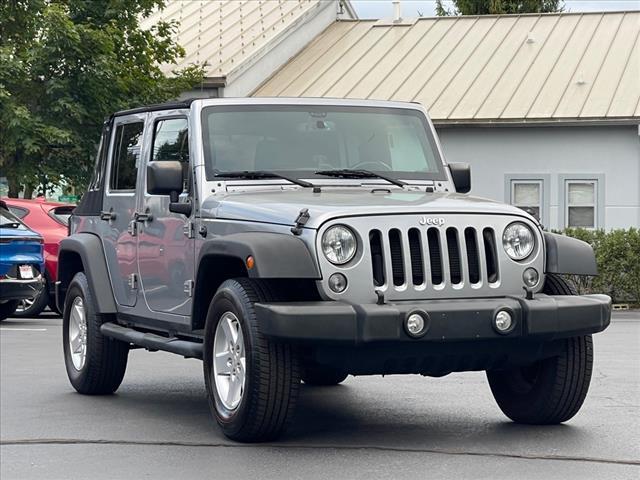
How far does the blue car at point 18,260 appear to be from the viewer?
1756cm

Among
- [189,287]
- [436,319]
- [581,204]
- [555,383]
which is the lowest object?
[555,383]

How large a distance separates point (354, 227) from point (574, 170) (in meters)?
20.2

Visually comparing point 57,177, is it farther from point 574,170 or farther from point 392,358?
point 392,358

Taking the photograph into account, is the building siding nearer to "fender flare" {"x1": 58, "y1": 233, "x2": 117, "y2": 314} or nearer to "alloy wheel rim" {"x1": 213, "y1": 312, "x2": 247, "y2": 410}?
"fender flare" {"x1": 58, "y1": 233, "x2": 117, "y2": 314}

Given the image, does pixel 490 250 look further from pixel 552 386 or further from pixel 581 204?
pixel 581 204

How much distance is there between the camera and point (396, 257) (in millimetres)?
7801

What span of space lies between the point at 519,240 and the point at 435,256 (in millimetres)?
564

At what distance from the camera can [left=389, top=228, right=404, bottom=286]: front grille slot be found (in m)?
7.76

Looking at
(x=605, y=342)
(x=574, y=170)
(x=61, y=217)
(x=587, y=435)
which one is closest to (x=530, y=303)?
(x=587, y=435)

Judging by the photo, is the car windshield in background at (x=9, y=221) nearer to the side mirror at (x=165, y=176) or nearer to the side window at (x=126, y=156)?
the side window at (x=126, y=156)

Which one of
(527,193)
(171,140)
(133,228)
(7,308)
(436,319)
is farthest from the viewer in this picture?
(527,193)

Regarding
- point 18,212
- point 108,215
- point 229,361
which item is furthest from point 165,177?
point 18,212

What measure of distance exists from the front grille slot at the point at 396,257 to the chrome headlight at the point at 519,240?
67 cm

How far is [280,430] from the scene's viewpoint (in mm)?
7840
